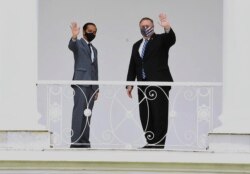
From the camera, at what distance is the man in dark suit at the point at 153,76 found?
23922 millimetres

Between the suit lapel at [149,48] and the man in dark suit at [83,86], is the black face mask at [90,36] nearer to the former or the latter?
the man in dark suit at [83,86]

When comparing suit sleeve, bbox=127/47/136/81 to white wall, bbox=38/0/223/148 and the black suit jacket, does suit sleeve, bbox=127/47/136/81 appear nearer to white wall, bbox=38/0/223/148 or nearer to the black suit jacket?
the black suit jacket

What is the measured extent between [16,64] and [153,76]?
83.1 inches

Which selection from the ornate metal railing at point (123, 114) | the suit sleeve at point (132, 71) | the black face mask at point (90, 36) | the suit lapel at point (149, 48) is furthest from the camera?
the ornate metal railing at point (123, 114)

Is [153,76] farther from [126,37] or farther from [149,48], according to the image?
[126,37]

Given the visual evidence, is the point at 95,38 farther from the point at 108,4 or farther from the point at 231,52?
the point at 231,52

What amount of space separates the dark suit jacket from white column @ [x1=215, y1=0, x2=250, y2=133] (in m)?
2.25

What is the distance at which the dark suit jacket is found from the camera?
24.4 meters

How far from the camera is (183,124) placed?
26.8 metres

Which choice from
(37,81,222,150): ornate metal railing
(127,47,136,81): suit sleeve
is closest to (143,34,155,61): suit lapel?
(127,47,136,81): suit sleeve

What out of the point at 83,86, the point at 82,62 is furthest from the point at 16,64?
the point at 82,62

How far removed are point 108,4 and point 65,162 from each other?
467 centimetres

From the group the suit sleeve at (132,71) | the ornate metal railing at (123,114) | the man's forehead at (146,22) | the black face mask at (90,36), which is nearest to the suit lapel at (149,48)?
the man's forehead at (146,22)

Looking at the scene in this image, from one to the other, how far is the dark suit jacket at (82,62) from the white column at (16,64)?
1132 millimetres
